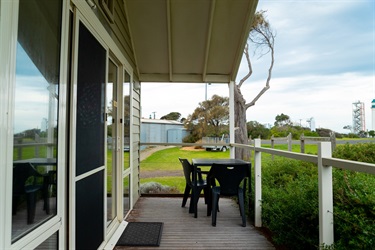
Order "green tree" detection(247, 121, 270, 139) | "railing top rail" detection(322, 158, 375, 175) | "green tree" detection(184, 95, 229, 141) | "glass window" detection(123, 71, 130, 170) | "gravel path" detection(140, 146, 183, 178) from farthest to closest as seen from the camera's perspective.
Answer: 1. "green tree" detection(247, 121, 270, 139)
2. "green tree" detection(184, 95, 229, 141)
3. "gravel path" detection(140, 146, 183, 178)
4. "glass window" detection(123, 71, 130, 170)
5. "railing top rail" detection(322, 158, 375, 175)

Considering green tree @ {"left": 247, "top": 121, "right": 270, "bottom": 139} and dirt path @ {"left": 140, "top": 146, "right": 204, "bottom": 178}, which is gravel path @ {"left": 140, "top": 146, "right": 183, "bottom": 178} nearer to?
dirt path @ {"left": 140, "top": 146, "right": 204, "bottom": 178}

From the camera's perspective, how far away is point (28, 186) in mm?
1249

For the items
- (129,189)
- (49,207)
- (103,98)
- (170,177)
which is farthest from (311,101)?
(49,207)

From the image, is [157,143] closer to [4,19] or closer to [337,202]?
[337,202]

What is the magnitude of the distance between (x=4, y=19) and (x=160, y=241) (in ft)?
8.71

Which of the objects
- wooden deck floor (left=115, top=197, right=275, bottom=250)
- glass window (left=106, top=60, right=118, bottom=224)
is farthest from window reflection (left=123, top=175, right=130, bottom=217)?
glass window (left=106, top=60, right=118, bottom=224)

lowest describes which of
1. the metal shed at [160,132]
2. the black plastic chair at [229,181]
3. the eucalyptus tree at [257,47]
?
the black plastic chair at [229,181]

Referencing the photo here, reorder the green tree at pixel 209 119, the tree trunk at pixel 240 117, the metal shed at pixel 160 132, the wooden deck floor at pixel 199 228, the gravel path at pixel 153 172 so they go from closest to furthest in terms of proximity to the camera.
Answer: the wooden deck floor at pixel 199 228
the gravel path at pixel 153 172
the metal shed at pixel 160 132
the green tree at pixel 209 119
the tree trunk at pixel 240 117

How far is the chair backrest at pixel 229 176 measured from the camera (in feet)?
11.3

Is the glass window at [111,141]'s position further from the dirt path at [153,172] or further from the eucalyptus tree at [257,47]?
the eucalyptus tree at [257,47]

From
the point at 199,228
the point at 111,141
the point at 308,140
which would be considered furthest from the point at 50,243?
the point at 308,140

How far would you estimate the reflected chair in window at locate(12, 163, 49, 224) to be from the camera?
3.68 ft

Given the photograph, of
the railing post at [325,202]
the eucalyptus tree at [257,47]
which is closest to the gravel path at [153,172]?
the railing post at [325,202]

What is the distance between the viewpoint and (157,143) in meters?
5.35
